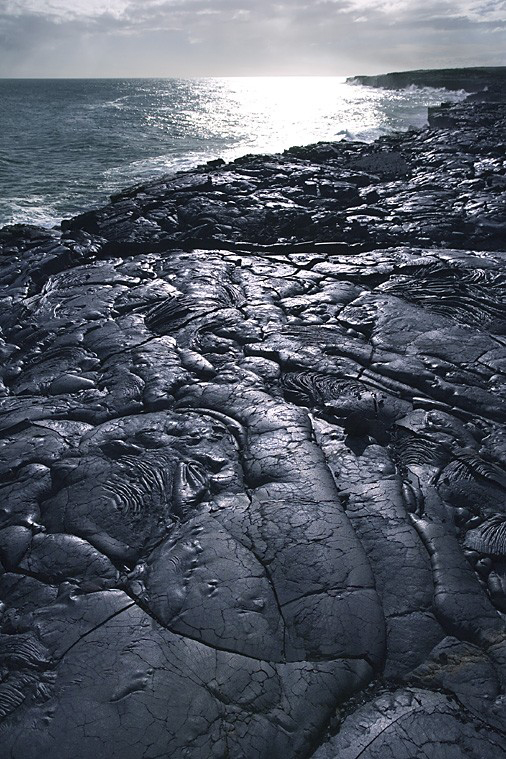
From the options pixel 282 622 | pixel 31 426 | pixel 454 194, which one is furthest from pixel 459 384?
pixel 454 194

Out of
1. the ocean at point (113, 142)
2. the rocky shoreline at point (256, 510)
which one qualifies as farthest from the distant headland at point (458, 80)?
the rocky shoreline at point (256, 510)

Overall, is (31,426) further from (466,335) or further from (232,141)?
(232,141)

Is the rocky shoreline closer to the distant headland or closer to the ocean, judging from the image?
the ocean

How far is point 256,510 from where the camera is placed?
9.54 feet

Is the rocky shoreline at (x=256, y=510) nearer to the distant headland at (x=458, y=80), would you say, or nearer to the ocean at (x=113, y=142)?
the ocean at (x=113, y=142)

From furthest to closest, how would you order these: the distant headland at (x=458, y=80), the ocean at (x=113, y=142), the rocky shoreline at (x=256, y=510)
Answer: the distant headland at (x=458, y=80)
the ocean at (x=113, y=142)
the rocky shoreline at (x=256, y=510)

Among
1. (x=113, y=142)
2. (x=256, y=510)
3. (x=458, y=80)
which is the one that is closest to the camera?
(x=256, y=510)

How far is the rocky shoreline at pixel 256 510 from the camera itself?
205 centimetres

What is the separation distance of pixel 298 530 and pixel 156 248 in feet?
17.9

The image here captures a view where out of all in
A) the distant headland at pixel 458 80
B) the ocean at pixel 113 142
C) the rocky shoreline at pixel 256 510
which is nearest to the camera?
the rocky shoreline at pixel 256 510

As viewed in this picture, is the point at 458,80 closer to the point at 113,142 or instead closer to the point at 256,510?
the point at 113,142

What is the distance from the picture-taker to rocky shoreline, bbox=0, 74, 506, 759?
2.05 metres

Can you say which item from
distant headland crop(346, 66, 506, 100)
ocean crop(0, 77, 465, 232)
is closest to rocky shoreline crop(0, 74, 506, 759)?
ocean crop(0, 77, 465, 232)

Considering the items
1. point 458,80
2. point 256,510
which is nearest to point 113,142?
point 256,510
